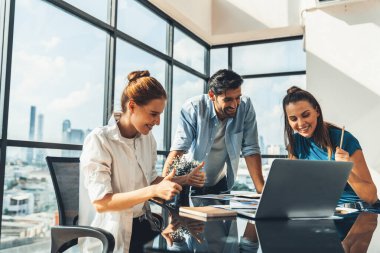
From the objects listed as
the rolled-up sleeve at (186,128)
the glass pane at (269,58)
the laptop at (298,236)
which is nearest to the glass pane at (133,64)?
the rolled-up sleeve at (186,128)

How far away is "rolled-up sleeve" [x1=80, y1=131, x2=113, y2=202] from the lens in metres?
1.30

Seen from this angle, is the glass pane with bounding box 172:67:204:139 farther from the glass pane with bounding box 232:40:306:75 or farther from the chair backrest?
the chair backrest

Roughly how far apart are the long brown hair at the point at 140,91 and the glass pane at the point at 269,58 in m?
4.15

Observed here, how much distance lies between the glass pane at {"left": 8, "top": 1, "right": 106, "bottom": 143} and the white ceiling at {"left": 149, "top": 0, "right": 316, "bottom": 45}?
153 cm

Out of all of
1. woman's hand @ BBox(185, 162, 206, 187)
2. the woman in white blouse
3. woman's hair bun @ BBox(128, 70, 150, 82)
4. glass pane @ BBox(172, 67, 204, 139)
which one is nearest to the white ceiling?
glass pane @ BBox(172, 67, 204, 139)

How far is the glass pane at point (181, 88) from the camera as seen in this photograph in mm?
4969

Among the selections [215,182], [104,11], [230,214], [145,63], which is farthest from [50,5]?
[230,214]

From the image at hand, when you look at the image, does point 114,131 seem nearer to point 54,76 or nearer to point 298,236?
point 298,236

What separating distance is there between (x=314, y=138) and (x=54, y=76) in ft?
6.63

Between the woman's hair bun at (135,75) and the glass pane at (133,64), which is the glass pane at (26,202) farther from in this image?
the woman's hair bun at (135,75)

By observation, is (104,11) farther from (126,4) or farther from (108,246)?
(108,246)

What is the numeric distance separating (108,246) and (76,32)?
2.54 meters

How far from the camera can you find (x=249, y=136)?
239cm

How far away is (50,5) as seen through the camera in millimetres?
2994
